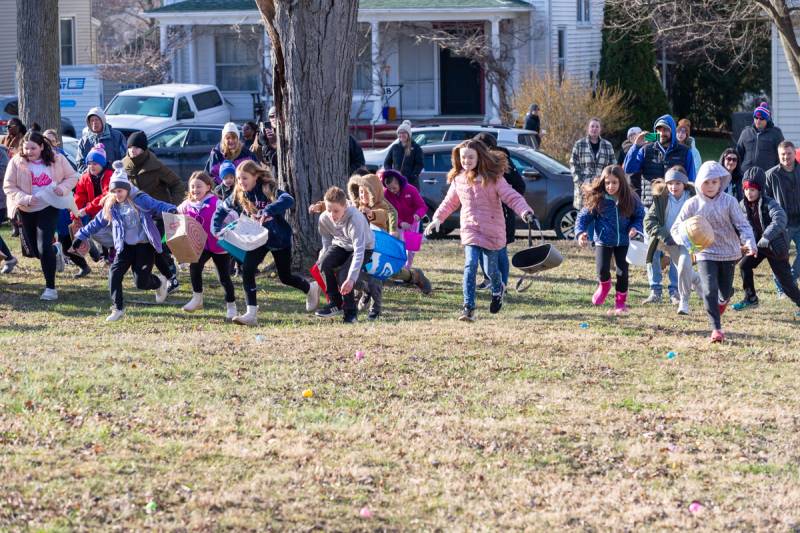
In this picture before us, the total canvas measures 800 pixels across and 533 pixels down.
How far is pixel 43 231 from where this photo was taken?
41.1 ft

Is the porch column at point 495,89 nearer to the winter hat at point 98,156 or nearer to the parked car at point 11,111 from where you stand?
the parked car at point 11,111

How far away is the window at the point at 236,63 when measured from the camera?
35.8 metres

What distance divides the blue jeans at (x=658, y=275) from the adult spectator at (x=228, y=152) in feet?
14.4

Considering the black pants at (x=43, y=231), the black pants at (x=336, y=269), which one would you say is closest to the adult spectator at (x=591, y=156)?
the black pants at (x=336, y=269)

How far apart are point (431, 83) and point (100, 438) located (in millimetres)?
28671

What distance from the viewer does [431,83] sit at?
1382 inches

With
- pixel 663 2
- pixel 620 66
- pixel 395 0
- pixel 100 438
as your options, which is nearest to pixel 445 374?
pixel 100 438

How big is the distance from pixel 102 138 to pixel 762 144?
318 inches

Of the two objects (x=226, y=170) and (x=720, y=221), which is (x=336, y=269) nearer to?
(x=226, y=170)

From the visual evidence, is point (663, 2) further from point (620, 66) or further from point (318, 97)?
point (318, 97)

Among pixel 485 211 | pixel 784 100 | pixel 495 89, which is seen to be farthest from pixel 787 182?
pixel 495 89

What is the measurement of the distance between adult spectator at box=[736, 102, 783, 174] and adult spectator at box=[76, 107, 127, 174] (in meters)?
7.64

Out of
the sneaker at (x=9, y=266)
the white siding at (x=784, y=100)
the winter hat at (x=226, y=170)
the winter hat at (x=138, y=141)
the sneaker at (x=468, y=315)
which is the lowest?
the sneaker at (x=468, y=315)

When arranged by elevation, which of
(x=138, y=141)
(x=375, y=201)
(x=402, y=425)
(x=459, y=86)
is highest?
(x=459, y=86)
